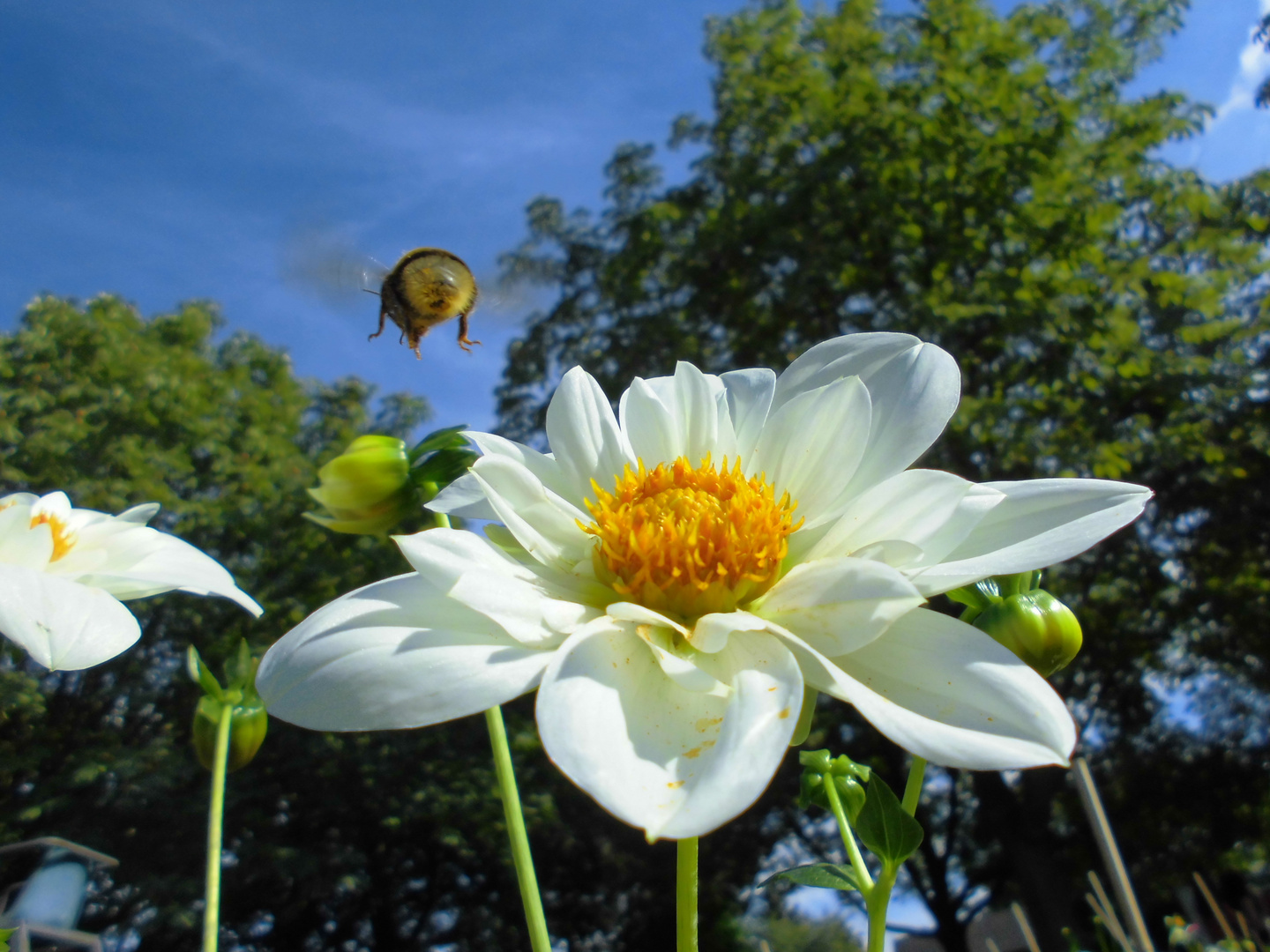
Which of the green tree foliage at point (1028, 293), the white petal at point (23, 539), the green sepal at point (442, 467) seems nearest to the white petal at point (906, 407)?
the green sepal at point (442, 467)

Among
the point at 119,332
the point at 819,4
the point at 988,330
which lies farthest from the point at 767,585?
the point at 119,332

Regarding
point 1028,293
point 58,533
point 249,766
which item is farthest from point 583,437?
point 249,766

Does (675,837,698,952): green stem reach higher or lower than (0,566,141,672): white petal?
lower

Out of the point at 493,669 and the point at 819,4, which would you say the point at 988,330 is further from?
the point at 493,669

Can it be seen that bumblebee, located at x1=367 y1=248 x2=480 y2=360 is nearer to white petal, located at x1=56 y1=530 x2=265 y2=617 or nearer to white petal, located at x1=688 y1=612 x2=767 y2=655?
white petal, located at x1=56 y1=530 x2=265 y2=617

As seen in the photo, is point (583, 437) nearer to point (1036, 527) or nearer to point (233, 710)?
point (1036, 527)

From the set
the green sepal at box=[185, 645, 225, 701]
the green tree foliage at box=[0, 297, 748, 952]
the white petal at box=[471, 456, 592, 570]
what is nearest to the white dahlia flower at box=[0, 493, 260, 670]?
the green sepal at box=[185, 645, 225, 701]
